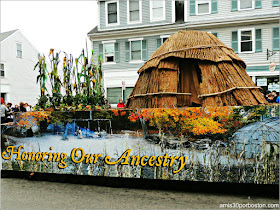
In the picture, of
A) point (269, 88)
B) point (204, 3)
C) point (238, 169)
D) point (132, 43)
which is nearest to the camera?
point (238, 169)

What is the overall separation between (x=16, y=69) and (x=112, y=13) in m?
10.8

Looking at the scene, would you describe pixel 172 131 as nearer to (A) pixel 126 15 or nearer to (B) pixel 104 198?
(B) pixel 104 198

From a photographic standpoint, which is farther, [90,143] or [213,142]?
[90,143]

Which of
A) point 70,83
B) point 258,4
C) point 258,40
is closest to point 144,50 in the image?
point 258,40

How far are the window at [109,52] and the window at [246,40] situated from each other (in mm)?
7948

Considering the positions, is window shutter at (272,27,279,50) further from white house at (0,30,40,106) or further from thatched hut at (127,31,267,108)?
white house at (0,30,40,106)

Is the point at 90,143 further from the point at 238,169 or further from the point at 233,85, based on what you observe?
the point at 233,85

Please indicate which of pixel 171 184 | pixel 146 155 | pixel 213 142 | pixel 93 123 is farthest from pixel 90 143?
pixel 213 142

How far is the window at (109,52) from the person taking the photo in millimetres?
18281

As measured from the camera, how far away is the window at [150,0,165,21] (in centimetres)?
1727

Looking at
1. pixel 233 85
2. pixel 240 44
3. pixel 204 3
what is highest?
pixel 204 3

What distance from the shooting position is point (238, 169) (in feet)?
11.4

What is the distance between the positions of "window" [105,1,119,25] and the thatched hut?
13996 mm

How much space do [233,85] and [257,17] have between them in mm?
13085
